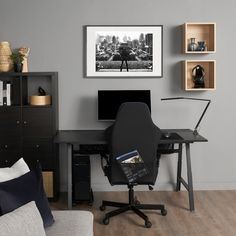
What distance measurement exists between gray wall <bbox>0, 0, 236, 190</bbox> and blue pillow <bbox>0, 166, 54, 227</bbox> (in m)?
2.22

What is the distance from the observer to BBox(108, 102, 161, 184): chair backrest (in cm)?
371

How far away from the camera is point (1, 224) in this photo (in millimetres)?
2041

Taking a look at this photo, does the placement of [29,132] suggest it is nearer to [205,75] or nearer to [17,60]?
[17,60]

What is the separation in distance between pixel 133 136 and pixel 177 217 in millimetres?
913

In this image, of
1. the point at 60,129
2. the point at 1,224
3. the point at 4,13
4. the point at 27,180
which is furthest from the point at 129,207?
the point at 4,13

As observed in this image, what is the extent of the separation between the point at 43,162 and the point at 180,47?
195 centimetres

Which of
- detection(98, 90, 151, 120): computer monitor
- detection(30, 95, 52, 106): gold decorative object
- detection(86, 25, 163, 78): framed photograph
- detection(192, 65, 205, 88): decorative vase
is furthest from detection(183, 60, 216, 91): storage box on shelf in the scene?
detection(30, 95, 52, 106): gold decorative object

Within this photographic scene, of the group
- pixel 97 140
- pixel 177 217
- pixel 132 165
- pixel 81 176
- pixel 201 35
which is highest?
pixel 201 35

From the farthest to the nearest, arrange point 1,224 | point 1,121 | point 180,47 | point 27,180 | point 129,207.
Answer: point 180,47 → point 1,121 → point 129,207 → point 27,180 → point 1,224

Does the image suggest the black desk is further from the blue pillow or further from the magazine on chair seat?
the blue pillow

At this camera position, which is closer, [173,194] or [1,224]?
[1,224]

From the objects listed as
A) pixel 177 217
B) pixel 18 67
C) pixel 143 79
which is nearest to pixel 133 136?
pixel 177 217

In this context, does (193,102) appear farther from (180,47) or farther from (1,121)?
(1,121)

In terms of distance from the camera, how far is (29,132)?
4.47 meters
